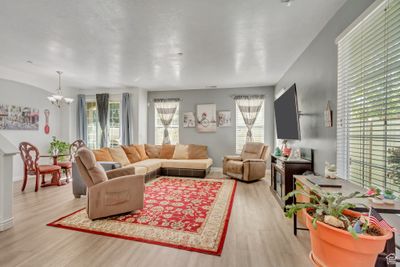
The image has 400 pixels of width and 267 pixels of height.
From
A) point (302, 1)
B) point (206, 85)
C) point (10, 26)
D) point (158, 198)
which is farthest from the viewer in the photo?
point (206, 85)

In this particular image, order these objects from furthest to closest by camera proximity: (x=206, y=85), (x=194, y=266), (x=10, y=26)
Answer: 1. (x=206, y=85)
2. (x=10, y=26)
3. (x=194, y=266)

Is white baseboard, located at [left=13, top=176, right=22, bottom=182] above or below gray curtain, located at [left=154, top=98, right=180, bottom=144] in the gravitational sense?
below

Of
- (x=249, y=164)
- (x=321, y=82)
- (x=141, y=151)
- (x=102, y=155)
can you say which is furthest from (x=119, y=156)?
(x=321, y=82)

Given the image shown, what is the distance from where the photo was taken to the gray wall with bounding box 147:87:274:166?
229 inches

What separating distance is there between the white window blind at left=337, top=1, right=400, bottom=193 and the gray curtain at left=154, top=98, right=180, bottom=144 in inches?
190

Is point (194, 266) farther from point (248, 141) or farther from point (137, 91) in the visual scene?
point (137, 91)

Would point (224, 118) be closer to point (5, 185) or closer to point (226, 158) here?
point (226, 158)

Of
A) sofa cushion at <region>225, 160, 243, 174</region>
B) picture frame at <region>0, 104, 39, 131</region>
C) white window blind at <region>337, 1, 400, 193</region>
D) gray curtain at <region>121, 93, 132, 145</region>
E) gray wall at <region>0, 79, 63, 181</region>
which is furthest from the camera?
gray curtain at <region>121, 93, 132, 145</region>

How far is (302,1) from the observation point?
204cm

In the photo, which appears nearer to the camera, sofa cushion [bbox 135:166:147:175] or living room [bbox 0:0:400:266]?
living room [bbox 0:0:400:266]

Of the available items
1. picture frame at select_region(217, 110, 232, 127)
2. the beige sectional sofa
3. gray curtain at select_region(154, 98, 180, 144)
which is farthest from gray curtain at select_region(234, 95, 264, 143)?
gray curtain at select_region(154, 98, 180, 144)

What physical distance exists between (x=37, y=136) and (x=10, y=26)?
357cm

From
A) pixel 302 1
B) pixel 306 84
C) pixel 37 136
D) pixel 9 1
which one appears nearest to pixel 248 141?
pixel 306 84

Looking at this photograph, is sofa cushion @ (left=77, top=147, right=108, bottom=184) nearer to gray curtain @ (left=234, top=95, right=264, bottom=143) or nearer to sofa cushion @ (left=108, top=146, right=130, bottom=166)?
Answer: sofa cushion @ (left=108, top=146, right=130, bottom=166)
